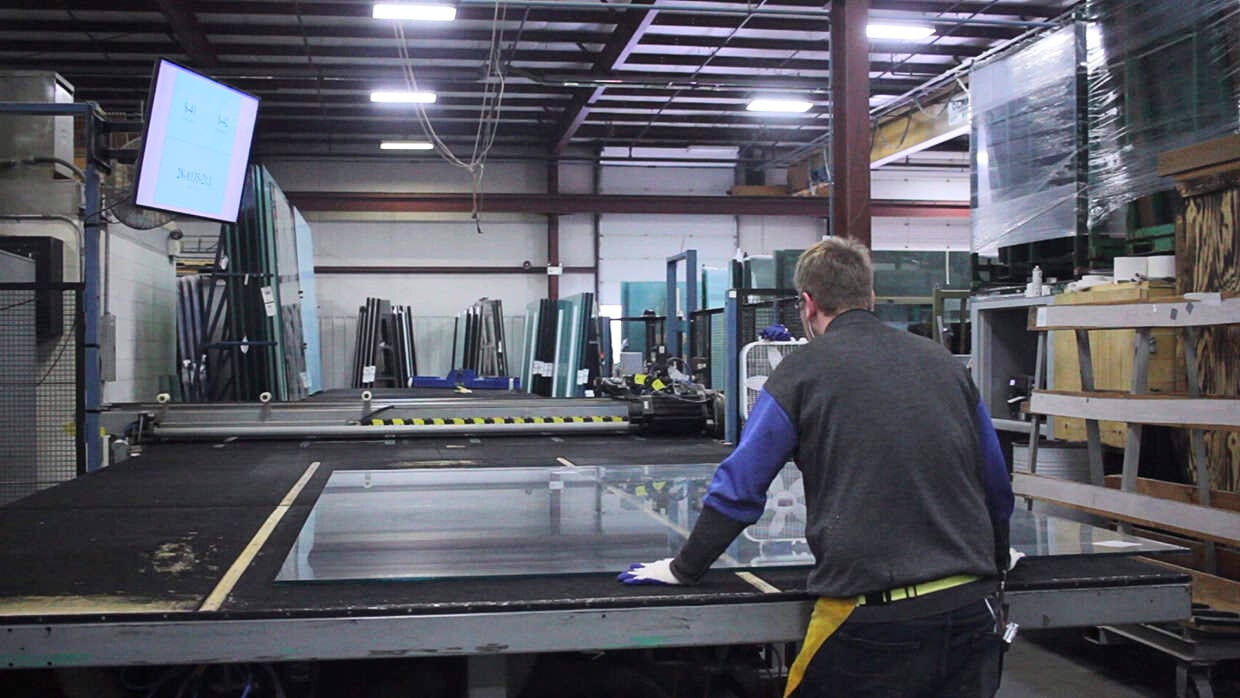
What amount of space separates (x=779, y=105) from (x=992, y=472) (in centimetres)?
1169

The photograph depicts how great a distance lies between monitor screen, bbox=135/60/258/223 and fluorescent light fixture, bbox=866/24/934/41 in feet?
21.2

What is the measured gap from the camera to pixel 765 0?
9883mm

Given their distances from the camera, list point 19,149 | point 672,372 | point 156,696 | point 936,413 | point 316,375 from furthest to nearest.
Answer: point 316,375 < point 672,372 < point 19,149 < point 156,696 < point 936,413

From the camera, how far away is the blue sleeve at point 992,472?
7.43 feet

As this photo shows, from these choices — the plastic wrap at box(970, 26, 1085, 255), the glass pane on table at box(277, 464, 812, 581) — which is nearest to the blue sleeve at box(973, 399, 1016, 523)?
the glass pane on table at box(277, 464, 812, 581)

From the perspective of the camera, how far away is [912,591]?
2086 mm

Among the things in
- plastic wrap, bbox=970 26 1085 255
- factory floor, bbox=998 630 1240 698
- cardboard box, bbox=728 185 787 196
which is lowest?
factory floor, bbox=998 630 1240 698

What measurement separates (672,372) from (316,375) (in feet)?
17.7

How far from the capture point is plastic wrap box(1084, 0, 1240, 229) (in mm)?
4578

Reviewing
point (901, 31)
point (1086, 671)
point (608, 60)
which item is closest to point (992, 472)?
point (1086, 671)

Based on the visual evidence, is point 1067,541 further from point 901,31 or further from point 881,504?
point 901,31

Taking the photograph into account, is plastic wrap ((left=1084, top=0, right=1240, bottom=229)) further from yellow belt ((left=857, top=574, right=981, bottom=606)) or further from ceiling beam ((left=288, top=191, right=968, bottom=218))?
ceiling beam ((left=288, top=191, right=968, bottom=218))

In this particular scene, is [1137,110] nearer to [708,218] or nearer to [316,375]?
[316,375]

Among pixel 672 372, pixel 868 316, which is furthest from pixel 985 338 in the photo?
pixel 868 316
